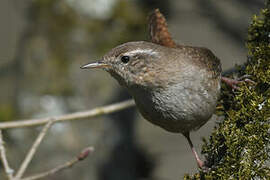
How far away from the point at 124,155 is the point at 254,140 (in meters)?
4.28

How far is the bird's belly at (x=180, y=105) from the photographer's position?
7.59 feet

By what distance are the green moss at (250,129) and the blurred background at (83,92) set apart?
3.13m

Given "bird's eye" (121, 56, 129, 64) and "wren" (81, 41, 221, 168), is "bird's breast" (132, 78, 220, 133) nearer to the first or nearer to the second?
"wren" (81, 41, 221, 168)

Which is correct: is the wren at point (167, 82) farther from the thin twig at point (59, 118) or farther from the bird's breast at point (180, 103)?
the thin twig at point (59, 118)

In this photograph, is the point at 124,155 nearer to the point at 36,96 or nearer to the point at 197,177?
the point at 36,96

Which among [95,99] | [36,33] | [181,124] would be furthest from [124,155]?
[181,124]

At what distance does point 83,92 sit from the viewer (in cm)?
569

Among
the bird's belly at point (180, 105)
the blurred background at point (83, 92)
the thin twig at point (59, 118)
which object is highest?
the bird's belly at point (180, 105)

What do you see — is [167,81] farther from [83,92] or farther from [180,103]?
[83,92]

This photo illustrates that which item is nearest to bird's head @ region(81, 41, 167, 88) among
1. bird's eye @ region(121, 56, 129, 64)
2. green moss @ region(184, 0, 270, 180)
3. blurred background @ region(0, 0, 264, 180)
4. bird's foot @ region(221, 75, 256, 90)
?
bird's eye @ region(121, 56, 129, 64)

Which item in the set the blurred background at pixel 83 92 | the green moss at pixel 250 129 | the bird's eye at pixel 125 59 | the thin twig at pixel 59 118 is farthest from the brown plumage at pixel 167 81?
the blurred background at pixel 83 92

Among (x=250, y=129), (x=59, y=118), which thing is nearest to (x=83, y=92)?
(x=59, y=118)

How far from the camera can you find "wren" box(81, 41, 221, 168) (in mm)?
2324

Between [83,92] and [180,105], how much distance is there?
3.51 metres
